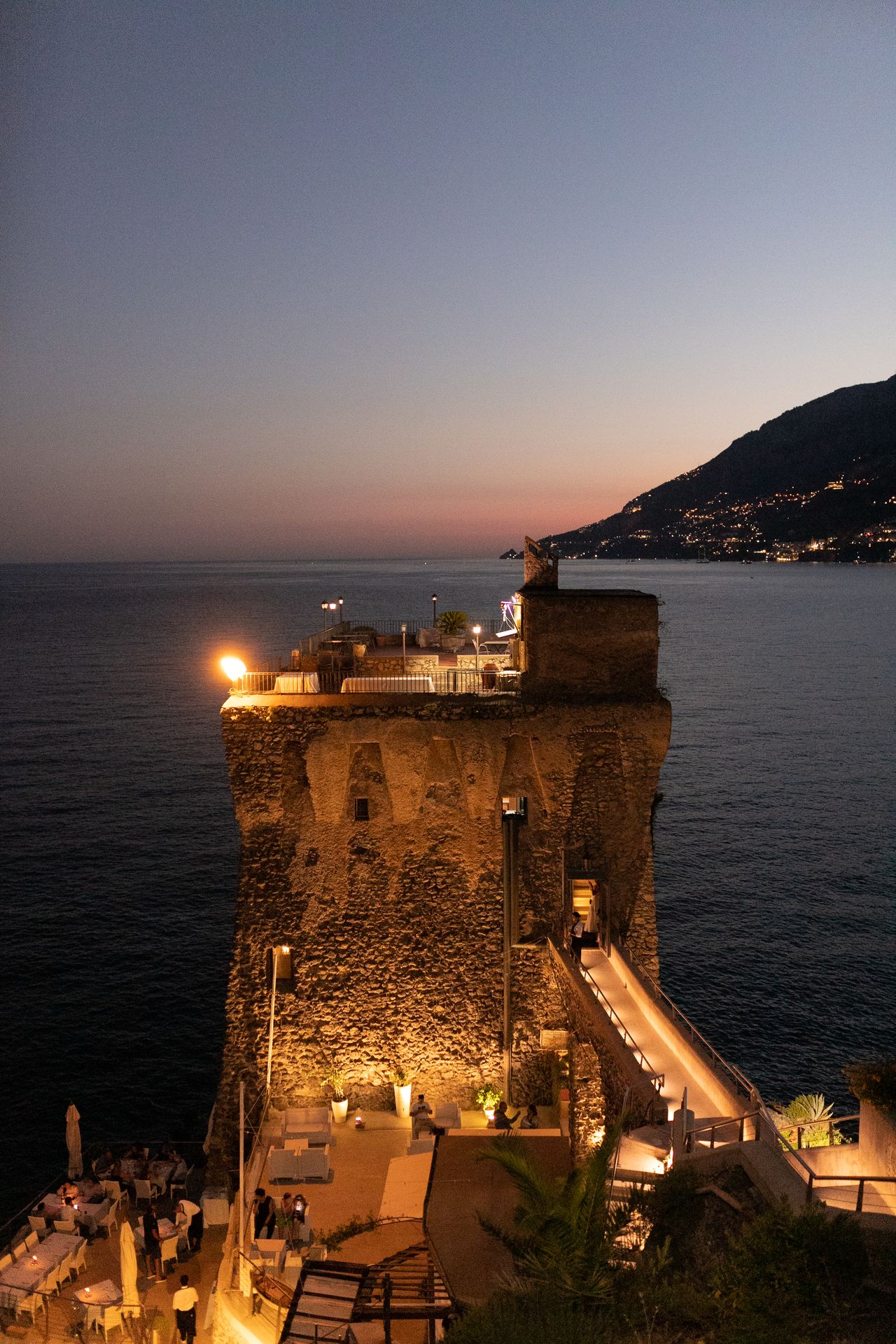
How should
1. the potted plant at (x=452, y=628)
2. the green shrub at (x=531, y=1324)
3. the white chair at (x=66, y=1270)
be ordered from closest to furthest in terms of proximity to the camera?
the green shrub at (x=531, y=1324) → the white chair at (x=66, y=1270) → the potted plant at (x=452, y=628)

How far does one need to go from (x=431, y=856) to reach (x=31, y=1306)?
1130 centimetres

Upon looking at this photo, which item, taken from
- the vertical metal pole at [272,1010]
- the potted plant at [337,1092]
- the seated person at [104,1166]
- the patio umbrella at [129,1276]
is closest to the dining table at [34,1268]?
the patio umbrella at [129,1276]

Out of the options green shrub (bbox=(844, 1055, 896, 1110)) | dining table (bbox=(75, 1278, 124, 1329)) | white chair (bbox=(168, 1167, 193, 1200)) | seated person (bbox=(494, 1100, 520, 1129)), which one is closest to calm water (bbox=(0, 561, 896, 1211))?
white chair (bbox=(168, 1167, 193, 1200))

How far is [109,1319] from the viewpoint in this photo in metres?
17.7

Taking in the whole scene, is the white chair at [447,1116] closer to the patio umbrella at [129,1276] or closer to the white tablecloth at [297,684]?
the patio umbrella at [129,1276]

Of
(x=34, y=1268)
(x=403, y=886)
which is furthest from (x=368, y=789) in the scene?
(x=34, y=1268)

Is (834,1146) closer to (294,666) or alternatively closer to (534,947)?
(534,947)

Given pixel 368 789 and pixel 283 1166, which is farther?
pixel 368 789

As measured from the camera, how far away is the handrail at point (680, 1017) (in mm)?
15227

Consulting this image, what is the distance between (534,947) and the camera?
2288 centimetres

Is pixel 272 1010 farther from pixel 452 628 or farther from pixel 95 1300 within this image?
pixel 452 628

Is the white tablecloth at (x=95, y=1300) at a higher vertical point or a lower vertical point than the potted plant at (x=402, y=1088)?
lower

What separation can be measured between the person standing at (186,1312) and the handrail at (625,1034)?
8.90 meters

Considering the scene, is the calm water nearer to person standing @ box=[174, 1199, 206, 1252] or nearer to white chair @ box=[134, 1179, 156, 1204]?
white chair @ box=[134, 1179, 156, 1204]
